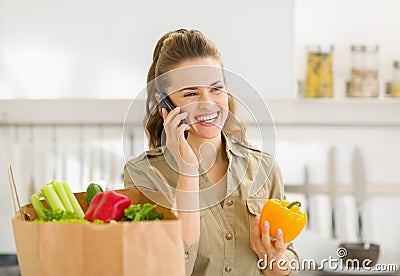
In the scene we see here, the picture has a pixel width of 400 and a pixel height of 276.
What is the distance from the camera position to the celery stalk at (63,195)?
106 centimetres

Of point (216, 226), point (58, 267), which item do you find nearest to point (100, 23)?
point (216, 226)

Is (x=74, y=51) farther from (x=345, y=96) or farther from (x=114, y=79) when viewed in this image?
(x=345, y=96)

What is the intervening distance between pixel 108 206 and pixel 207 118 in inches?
20.8

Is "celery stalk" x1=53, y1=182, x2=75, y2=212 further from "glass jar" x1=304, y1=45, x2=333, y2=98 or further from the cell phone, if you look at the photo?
"glass jar" x1=304, y1=45, x2=333, y2=98

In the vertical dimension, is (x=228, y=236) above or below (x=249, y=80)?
below

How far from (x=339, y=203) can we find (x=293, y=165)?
23 cm

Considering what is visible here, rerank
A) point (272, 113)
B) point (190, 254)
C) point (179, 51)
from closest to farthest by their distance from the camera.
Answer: point (190, 254) < point (179, 51) < point (272, 113)

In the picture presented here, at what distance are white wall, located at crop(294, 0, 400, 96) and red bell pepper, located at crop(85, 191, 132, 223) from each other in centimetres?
192

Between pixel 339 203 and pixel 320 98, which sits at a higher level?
pixel 320 98

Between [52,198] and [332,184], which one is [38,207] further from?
[332,184]

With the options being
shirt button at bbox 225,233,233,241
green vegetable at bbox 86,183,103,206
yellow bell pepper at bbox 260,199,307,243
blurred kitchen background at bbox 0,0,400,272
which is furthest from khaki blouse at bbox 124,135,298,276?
blurred kitchen background at bbox 0,0,400,272

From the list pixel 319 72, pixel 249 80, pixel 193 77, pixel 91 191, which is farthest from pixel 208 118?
pixel 319 72

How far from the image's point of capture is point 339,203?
2.91m

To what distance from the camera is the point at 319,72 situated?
2777 millimetres
